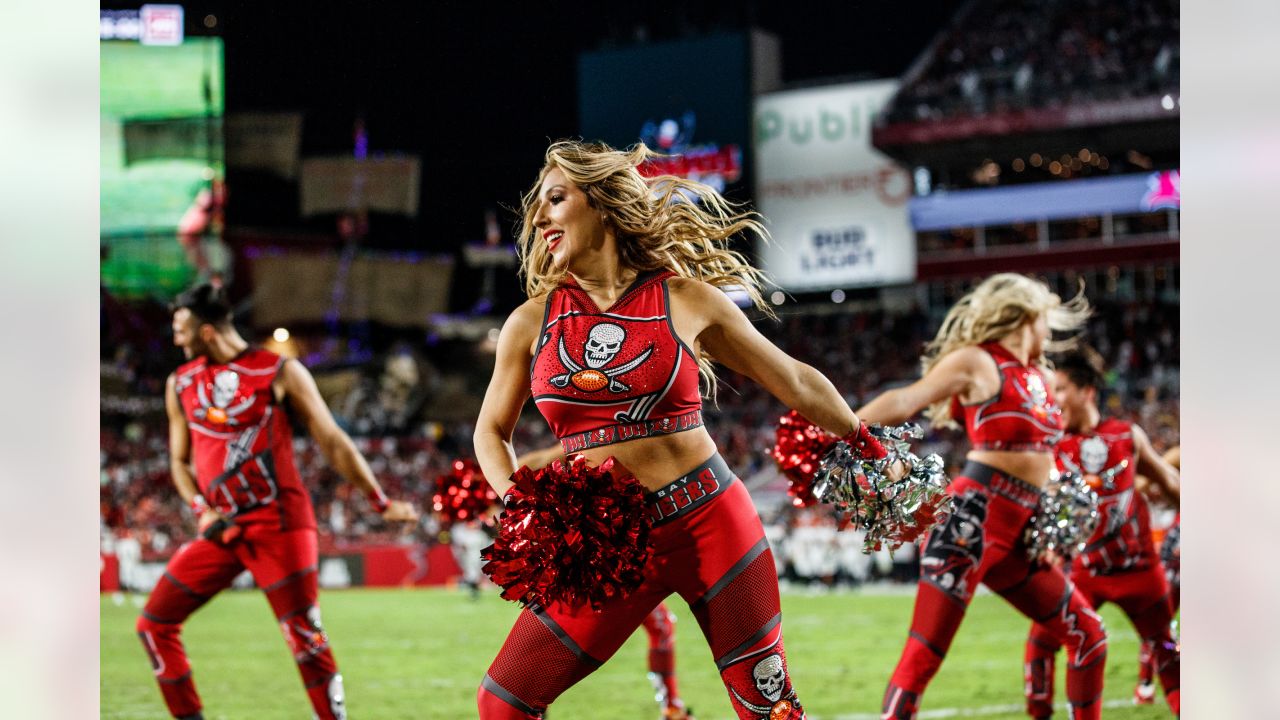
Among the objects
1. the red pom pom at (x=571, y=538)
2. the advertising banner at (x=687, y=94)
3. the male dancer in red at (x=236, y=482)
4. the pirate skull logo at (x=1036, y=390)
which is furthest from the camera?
the advertising banner at (x=687, y=94)

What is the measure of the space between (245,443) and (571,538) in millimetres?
3321

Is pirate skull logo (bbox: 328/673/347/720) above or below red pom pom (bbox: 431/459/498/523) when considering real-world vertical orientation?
below

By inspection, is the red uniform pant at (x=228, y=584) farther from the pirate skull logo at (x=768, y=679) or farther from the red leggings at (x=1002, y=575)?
the pirate skull logo at (x=768, y=679)

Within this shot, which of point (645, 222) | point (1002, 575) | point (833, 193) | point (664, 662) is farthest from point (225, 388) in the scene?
point (833, 193)

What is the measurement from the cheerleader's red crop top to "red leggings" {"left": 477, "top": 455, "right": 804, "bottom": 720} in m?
2.51

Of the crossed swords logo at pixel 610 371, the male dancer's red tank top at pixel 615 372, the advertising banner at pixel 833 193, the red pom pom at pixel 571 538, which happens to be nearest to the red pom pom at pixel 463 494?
the male dancer's red tank top at pixel 615 372

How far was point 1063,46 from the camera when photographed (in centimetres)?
3250

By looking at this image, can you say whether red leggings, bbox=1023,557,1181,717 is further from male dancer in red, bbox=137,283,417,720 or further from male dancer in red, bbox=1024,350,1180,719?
male dancer in red, bbox=137,283,417,720

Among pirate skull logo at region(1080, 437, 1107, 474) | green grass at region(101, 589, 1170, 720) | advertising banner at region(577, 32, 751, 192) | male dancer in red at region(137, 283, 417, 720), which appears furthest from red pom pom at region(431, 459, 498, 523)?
advertising banner at region(577, 32, 751, 192)

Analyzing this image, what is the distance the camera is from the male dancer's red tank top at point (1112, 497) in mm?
7000

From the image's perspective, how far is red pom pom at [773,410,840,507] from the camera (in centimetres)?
430

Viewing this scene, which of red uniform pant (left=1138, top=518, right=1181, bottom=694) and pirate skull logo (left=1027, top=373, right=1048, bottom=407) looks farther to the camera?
red uniform pant (left=1138, top=518, right=1181, bottom=694)

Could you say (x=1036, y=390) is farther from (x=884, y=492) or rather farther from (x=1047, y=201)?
(x=1047, y=201)

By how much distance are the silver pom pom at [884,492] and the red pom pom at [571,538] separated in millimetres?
788
